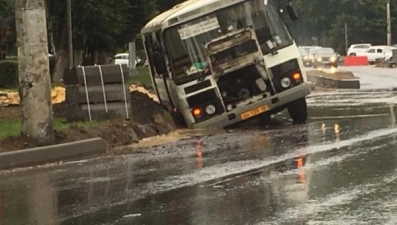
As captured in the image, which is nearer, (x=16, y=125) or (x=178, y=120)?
(x=16, y=125)

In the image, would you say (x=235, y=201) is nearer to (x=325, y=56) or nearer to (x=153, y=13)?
(x=153, y=13)

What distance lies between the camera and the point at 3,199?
1077 centimetres

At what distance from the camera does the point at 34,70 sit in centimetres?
1539

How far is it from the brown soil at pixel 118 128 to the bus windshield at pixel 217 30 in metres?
1.44

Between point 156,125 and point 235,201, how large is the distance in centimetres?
1025

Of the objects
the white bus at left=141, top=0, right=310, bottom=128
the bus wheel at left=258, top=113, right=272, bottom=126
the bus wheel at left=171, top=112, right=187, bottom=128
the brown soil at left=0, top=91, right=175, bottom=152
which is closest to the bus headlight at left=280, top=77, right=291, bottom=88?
the white bus at left=141, top=0, right=310, bottom=128

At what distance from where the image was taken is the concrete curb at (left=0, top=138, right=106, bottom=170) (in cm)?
1412

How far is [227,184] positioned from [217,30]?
8470mm

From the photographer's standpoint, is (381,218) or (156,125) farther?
(156,125)

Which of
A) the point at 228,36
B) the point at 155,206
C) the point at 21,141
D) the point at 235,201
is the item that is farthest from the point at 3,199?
the point at 228,36

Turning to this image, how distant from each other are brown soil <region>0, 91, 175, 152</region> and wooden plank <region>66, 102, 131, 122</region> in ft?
1.20

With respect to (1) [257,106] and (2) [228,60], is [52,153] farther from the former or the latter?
(1) [257,106]

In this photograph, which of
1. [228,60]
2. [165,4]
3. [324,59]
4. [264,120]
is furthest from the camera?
[324,59]

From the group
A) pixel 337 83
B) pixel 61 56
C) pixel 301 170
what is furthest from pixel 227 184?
pixel 337 83
